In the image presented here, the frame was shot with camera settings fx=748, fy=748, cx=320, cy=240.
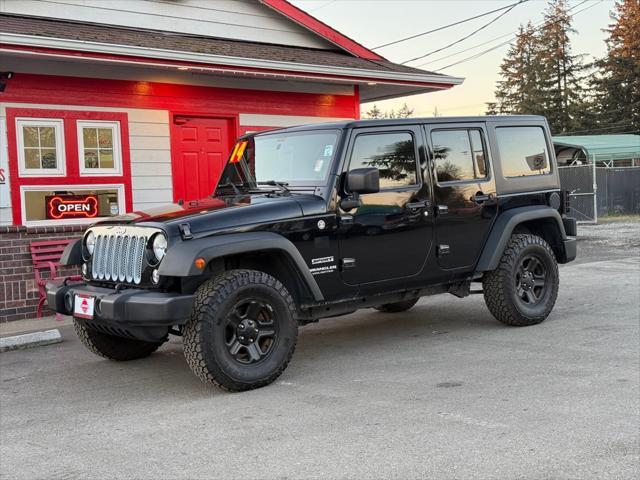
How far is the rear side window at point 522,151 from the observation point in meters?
7.17

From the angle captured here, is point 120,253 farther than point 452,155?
No

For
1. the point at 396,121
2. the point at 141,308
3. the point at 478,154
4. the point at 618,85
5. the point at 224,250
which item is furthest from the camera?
the point at 618,85

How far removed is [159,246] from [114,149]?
5.18 m

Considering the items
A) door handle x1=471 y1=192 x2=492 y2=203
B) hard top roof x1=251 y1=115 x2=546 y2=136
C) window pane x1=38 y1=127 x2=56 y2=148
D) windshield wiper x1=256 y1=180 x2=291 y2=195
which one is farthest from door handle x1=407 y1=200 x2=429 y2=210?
window pane x1=38 y1=127 x2=56 y2=148

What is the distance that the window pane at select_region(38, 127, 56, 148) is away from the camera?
930 cm

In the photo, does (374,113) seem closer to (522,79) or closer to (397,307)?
(522,79)

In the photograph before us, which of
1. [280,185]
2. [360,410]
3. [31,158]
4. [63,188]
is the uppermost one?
[31,158]

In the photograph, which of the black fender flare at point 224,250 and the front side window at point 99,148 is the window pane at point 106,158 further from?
the black fender flare at point 224,250

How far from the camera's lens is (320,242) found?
5.76 m

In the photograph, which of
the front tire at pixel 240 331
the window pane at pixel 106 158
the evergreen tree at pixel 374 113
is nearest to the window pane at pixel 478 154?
the front tire at pixel 240 331

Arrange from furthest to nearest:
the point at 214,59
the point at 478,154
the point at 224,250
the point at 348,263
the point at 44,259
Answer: the point at 214,59 → the point at 44,259 → the point at 478,154 → the point at 348,263 → the point at 224,250

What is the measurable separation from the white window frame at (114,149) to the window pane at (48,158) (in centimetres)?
32

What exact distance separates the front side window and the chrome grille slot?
4106 millimetres

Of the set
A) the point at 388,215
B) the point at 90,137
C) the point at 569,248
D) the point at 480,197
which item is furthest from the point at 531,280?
the point at 90,137
